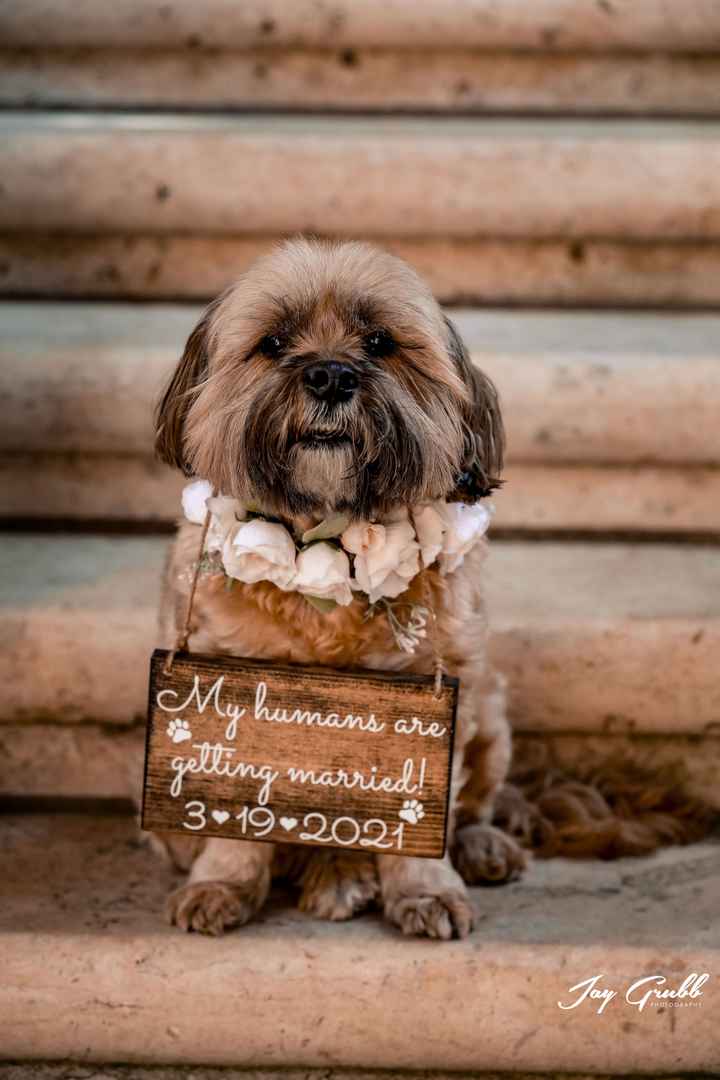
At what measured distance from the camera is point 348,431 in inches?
59.6

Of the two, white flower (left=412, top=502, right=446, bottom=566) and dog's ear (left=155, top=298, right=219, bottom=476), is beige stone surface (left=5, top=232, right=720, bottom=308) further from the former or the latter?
white flower (left=412, top=502, right=446, bottom=566)

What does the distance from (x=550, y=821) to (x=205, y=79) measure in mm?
1974

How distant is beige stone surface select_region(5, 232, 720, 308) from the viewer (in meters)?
2.72

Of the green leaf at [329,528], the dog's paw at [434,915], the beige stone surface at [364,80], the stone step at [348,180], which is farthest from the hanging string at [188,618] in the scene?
the beige stone surface at [364,80]

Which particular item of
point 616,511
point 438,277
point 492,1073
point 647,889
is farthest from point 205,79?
point 492,1073

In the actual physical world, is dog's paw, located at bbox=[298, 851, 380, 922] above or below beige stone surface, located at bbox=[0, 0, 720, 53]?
below

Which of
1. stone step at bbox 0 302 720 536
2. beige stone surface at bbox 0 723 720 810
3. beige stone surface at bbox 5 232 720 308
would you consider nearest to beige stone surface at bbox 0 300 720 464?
stone step at bbox 0 302 720 536

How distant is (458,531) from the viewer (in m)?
1.66

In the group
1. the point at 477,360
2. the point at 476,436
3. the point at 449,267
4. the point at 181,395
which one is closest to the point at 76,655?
the point at 181,395

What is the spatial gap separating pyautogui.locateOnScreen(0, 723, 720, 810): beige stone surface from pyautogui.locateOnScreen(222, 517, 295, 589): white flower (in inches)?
23.3

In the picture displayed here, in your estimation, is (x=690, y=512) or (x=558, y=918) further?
(x=690, y=512)

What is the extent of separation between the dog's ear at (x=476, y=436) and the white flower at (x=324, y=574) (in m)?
0.20

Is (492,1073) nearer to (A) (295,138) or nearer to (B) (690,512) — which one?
(B) (690,512)

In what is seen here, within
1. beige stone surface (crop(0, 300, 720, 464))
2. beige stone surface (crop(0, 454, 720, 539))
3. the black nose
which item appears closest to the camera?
the black nose
